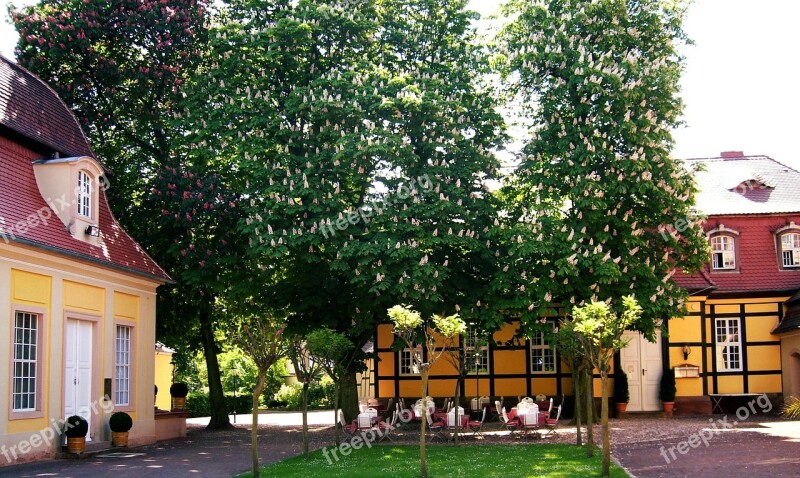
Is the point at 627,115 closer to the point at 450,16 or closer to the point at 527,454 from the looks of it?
the point at 450,16

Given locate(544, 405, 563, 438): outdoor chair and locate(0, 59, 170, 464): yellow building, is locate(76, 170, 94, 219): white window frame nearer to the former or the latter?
locate(0, 59, 170, 464): yellow building

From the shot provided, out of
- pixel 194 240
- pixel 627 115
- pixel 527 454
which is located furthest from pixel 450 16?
pixel 527 454

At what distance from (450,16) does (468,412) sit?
1339 cm

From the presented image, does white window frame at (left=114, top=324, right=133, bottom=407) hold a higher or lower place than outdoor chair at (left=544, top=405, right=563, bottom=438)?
higher

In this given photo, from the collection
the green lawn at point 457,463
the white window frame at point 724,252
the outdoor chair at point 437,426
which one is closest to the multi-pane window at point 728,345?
the white window frame at point 724,252

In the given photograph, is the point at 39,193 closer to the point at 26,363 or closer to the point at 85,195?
the point at 85,195

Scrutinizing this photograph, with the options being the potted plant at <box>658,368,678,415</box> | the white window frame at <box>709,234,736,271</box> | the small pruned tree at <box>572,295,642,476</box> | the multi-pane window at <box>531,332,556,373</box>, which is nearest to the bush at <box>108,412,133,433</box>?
the small pruned tree at <box>572,295,642,476</box>

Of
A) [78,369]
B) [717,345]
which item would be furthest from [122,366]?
[717,345]

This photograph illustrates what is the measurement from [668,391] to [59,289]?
20153 millimetres

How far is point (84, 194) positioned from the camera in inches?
861

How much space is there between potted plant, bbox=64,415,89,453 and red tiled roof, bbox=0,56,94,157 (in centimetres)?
641

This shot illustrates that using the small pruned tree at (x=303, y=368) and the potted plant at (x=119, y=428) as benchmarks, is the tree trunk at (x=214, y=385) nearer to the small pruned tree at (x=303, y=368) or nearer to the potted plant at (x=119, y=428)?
the potted plant at (x=119, y=428)

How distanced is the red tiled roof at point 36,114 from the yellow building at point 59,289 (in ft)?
0.12

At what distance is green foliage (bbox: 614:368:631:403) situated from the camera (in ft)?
101
